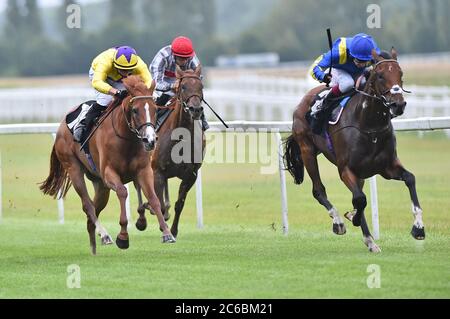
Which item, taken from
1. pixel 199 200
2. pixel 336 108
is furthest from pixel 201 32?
pixel 336 108

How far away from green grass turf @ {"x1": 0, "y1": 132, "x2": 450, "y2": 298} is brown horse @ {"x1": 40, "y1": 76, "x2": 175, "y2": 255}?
1.33ft

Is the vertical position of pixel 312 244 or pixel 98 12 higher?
pixel 98 12

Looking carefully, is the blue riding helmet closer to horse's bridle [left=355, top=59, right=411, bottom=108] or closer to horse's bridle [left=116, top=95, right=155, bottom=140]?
horse's bridle [left=355, top=59, right=411, bottom=108]

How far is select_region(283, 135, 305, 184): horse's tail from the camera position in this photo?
11.5m

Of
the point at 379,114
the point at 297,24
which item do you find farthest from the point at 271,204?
the point at 297,24

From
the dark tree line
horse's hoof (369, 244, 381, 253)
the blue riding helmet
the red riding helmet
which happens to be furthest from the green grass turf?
the dark tree line

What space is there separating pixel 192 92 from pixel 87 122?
3.32 feet

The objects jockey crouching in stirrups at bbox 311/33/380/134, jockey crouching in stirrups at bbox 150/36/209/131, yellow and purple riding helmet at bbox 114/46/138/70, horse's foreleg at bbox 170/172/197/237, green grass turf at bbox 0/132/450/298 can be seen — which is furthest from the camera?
horse's foreleg at bbox 170/172/197/237

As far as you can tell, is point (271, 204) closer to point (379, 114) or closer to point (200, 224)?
point (200, 224)

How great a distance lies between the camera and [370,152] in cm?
967

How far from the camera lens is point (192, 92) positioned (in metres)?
10.4

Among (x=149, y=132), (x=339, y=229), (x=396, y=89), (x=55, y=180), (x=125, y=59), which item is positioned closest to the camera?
(x=396, y=89)

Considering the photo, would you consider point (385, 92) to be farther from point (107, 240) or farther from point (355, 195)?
point (107, 240)

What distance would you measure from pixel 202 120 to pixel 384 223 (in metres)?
2.24
